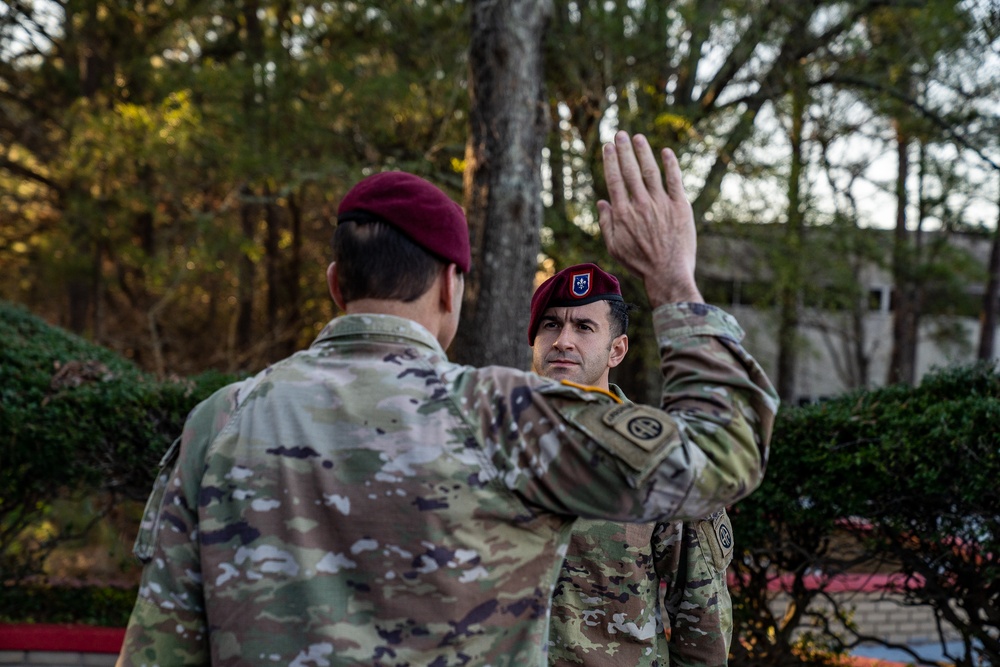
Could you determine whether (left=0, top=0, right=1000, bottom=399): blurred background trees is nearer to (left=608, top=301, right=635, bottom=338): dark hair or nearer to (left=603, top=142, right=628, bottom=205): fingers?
(left=608, top=301, right=635, bottom=338): dark hair

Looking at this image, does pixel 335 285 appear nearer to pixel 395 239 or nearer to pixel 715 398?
pixel 395 239

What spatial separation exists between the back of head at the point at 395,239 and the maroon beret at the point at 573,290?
Result: 1.52 m

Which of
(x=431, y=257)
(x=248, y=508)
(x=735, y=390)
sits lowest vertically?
(x=248, y=508)

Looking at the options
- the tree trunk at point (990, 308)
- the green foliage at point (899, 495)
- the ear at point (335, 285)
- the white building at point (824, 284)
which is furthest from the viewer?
the tree trunk at point (990, 308)

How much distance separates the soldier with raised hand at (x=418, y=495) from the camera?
1.46m

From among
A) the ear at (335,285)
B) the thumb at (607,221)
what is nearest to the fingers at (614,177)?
the thumb at (607,221)

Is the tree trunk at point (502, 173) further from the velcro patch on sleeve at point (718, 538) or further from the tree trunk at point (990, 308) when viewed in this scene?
the tree trunk at point (990, 308)

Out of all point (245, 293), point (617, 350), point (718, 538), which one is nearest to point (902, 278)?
point (245, 293)

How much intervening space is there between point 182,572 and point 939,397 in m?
3.95

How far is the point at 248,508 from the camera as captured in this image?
1.52 metres

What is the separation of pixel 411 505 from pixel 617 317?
6.16 ft

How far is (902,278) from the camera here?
14.2m

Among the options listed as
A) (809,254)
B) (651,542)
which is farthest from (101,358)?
(809,254)

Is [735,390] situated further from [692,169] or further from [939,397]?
[692,169]
